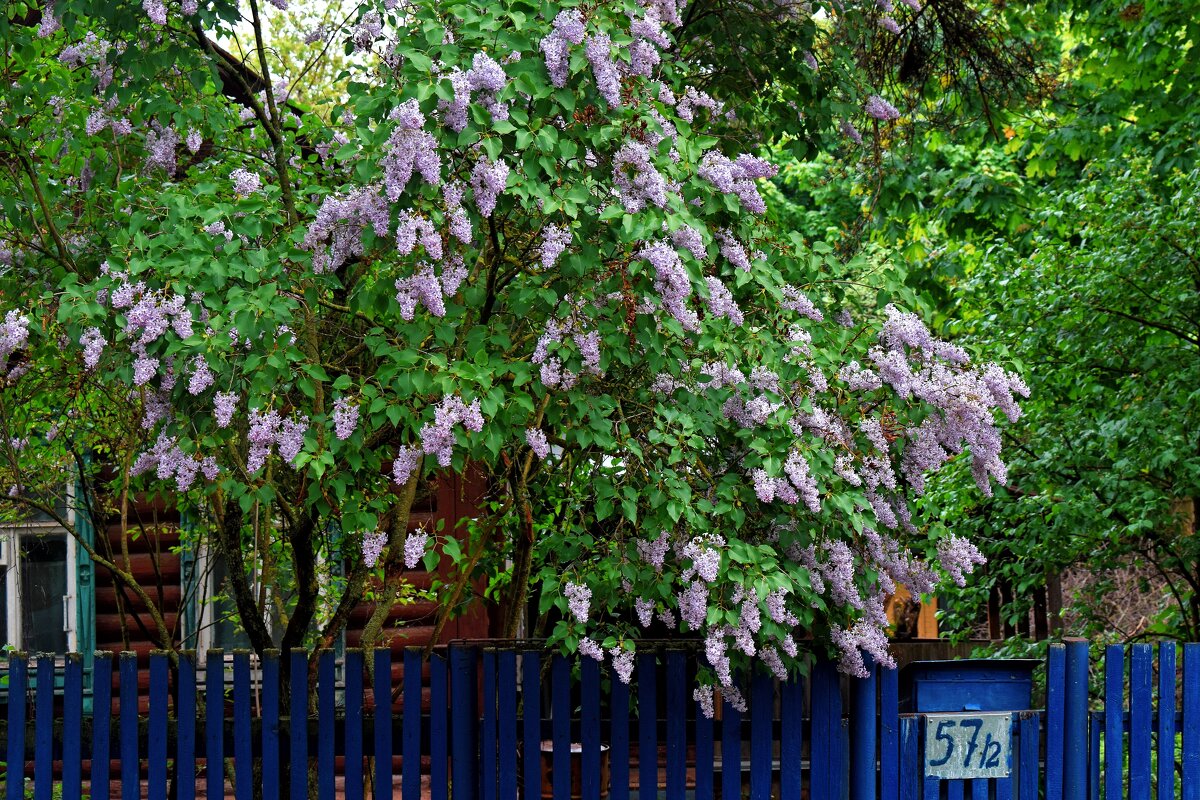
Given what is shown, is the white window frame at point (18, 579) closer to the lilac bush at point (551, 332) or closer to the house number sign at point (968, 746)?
the lilac bush at point (551, 332)

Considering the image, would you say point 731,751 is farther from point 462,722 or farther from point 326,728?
point 326,728

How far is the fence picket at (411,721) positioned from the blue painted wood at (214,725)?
0.54m

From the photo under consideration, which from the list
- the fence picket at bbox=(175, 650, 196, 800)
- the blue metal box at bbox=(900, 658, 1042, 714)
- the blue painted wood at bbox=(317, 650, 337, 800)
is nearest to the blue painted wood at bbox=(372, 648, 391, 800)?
the blue painted wood at bbox=(317, 650, 337, 800)

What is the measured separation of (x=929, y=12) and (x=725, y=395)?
451 cm

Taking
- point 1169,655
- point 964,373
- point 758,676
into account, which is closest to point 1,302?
point 758,676

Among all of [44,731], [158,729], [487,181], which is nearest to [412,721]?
[158,729]

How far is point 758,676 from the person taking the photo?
5.61m

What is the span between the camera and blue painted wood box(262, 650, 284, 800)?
563cm

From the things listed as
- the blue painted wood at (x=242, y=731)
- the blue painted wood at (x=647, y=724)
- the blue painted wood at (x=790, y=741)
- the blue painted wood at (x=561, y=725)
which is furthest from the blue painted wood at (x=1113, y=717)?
the blue painted wood at (x=242, y=731)

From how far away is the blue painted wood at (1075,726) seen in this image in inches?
227

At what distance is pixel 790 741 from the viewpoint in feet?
18.6

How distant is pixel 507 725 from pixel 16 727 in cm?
210

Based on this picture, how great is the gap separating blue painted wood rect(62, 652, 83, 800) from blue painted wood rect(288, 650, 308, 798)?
36.7 inches

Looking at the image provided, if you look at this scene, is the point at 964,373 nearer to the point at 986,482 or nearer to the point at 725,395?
the point at 986,482
